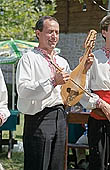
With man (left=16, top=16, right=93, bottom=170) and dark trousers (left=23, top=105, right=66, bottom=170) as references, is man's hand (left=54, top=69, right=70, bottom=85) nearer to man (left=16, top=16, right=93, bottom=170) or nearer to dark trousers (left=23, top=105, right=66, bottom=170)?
man (left=16, top=16, right=93, bottom=170)

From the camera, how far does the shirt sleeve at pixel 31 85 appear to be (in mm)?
2907

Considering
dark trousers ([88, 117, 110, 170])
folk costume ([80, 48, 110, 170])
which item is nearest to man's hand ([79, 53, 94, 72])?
folk costume ([80, 48, 110, 170])

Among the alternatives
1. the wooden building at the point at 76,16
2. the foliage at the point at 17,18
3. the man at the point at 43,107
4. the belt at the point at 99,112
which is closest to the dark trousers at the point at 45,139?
the man at the point at 43,107

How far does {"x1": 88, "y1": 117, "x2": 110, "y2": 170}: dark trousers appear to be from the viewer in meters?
3.20

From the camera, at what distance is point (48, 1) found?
497 inches

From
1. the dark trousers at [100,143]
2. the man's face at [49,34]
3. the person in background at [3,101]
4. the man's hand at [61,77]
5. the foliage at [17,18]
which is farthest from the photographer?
the foliage at [17,18]

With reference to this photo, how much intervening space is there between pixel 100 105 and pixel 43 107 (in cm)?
39

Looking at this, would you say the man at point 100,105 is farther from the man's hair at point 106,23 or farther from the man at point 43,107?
the man at point 43,107

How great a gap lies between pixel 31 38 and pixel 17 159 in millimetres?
5822

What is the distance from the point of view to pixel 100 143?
321 centimetres

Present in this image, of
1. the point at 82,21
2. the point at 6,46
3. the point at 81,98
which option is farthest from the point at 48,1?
the point at 81,98

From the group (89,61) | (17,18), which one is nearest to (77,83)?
(89,61)

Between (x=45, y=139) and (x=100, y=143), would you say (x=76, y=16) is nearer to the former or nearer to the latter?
(x=100, y=143)

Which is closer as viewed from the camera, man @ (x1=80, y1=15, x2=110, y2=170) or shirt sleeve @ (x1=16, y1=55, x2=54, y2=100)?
shirt sleeve @ (x1=16, y1=55, x2=54, y2=100)
